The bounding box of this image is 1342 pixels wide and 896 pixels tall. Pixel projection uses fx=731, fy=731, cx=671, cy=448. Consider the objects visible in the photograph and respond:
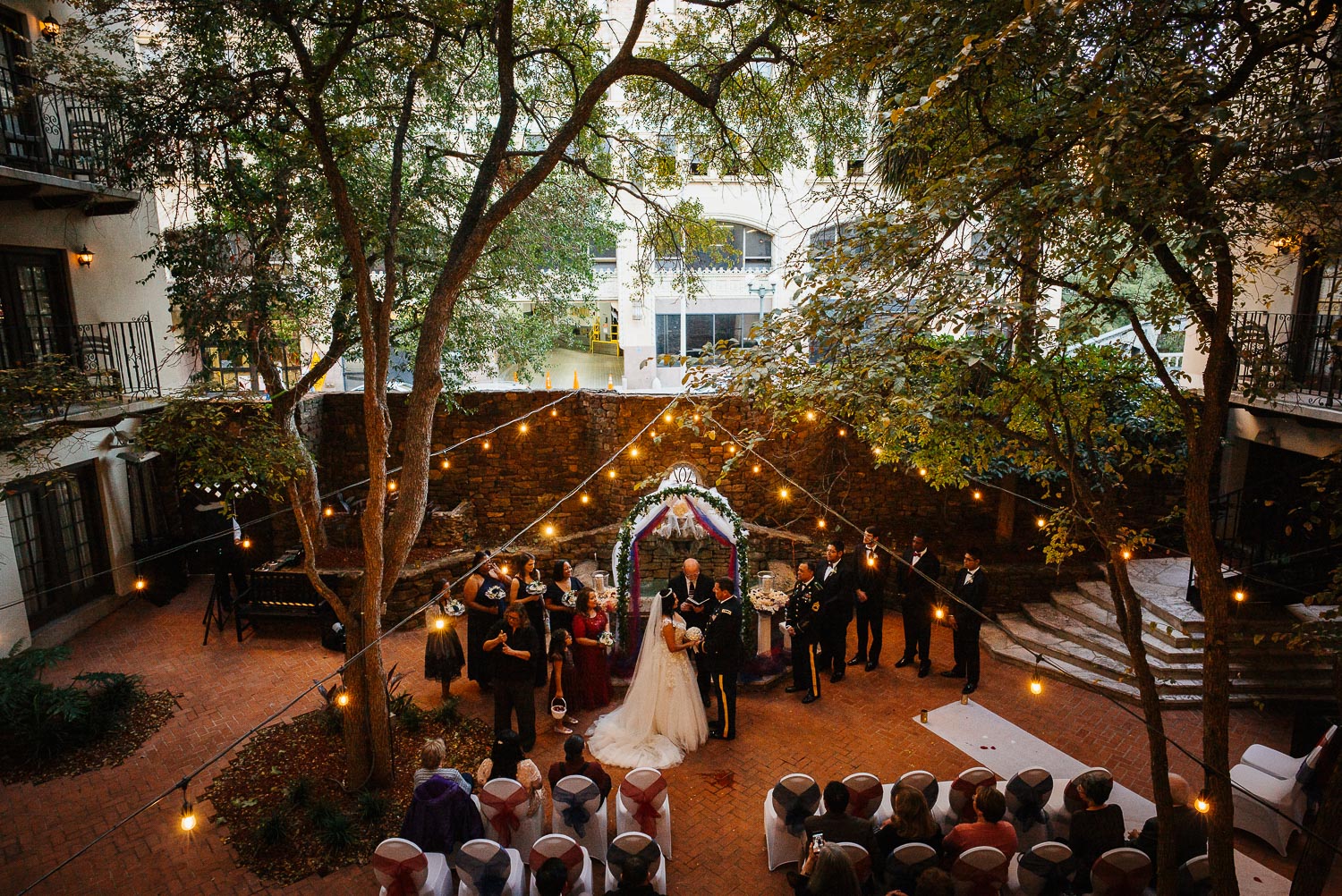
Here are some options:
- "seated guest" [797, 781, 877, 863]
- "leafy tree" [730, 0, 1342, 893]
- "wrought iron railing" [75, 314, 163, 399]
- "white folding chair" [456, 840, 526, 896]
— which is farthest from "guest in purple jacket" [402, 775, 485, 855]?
"wrought iron railing" [75, 314, 163, 399]

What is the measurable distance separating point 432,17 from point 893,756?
841 cm

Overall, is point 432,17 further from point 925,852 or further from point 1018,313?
point 925,852

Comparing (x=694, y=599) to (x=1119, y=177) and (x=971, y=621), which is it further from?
(x=1119, y=177)

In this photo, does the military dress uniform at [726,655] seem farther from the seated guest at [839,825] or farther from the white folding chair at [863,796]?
the seated guest at [839,825]

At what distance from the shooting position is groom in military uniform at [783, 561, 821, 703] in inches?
336

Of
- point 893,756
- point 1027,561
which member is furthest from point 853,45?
point 1027,561

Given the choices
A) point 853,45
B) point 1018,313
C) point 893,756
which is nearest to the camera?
point 1018,313

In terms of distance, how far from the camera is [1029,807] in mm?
5613

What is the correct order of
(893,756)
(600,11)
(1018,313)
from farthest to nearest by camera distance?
(600,11) → (893,756) → (1018,313)

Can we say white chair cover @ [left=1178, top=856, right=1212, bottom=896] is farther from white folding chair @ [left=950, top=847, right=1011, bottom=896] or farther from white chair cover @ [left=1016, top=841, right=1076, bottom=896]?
white folding chair @ [left=950, top=847, right=1011, bottom=896]

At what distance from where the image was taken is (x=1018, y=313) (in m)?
4.62

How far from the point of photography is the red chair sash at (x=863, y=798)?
Result: 18.3 feet

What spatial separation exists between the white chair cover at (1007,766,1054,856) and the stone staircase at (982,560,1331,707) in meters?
2.65

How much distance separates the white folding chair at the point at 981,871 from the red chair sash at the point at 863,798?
0.78 m
